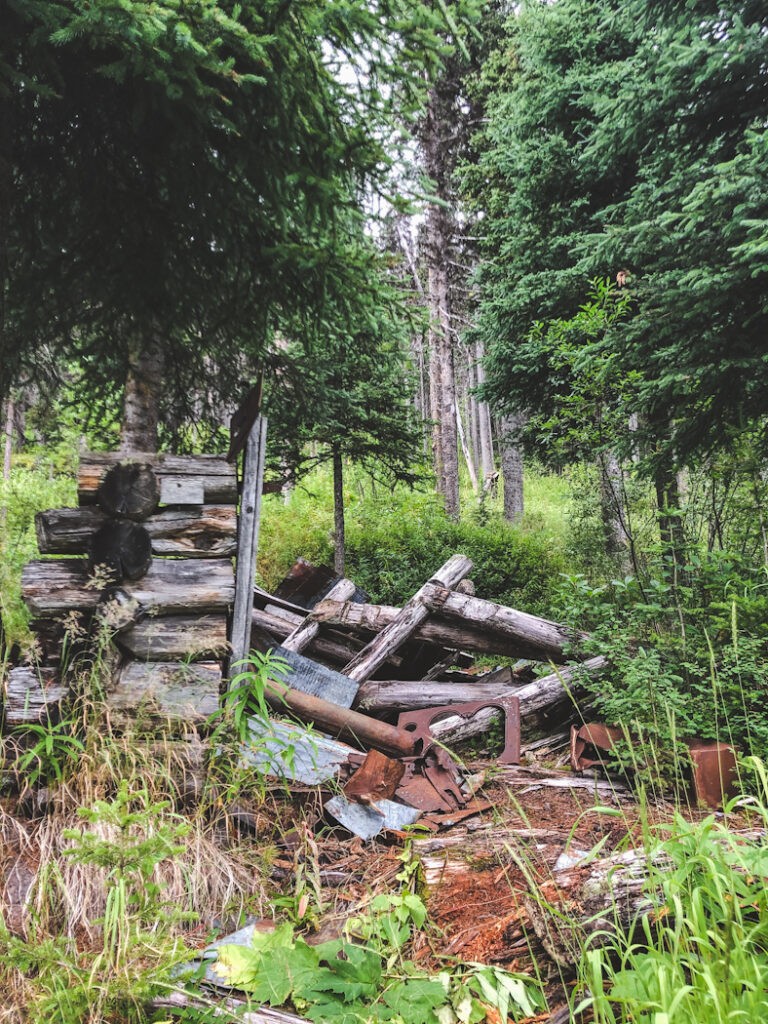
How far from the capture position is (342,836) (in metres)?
3.57

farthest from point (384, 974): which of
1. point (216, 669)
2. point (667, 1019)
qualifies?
point (216, 669)

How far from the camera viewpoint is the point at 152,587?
3.65 m

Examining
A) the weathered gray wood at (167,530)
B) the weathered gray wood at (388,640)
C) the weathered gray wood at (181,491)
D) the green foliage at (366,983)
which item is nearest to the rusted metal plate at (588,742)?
the weathered gray wood at (388,640)

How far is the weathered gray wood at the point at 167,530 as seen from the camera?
139 inches

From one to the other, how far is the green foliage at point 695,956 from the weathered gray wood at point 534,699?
8.74 feet

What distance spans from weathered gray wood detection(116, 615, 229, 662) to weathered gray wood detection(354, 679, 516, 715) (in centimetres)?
181

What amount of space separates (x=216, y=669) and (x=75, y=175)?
3.87m

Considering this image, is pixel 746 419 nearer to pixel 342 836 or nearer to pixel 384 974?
pixel 342 836

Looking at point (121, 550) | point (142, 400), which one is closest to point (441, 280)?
point (142, 400)

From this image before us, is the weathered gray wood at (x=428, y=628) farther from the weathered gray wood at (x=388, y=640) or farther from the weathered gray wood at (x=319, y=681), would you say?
the weathered gray wood at (x=319, y=681)

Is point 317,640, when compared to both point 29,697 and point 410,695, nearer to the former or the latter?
point 410,695

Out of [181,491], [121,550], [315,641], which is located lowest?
[315,641]

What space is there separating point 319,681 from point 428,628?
119 cm

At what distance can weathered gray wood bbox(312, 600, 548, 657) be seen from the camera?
217 inches
